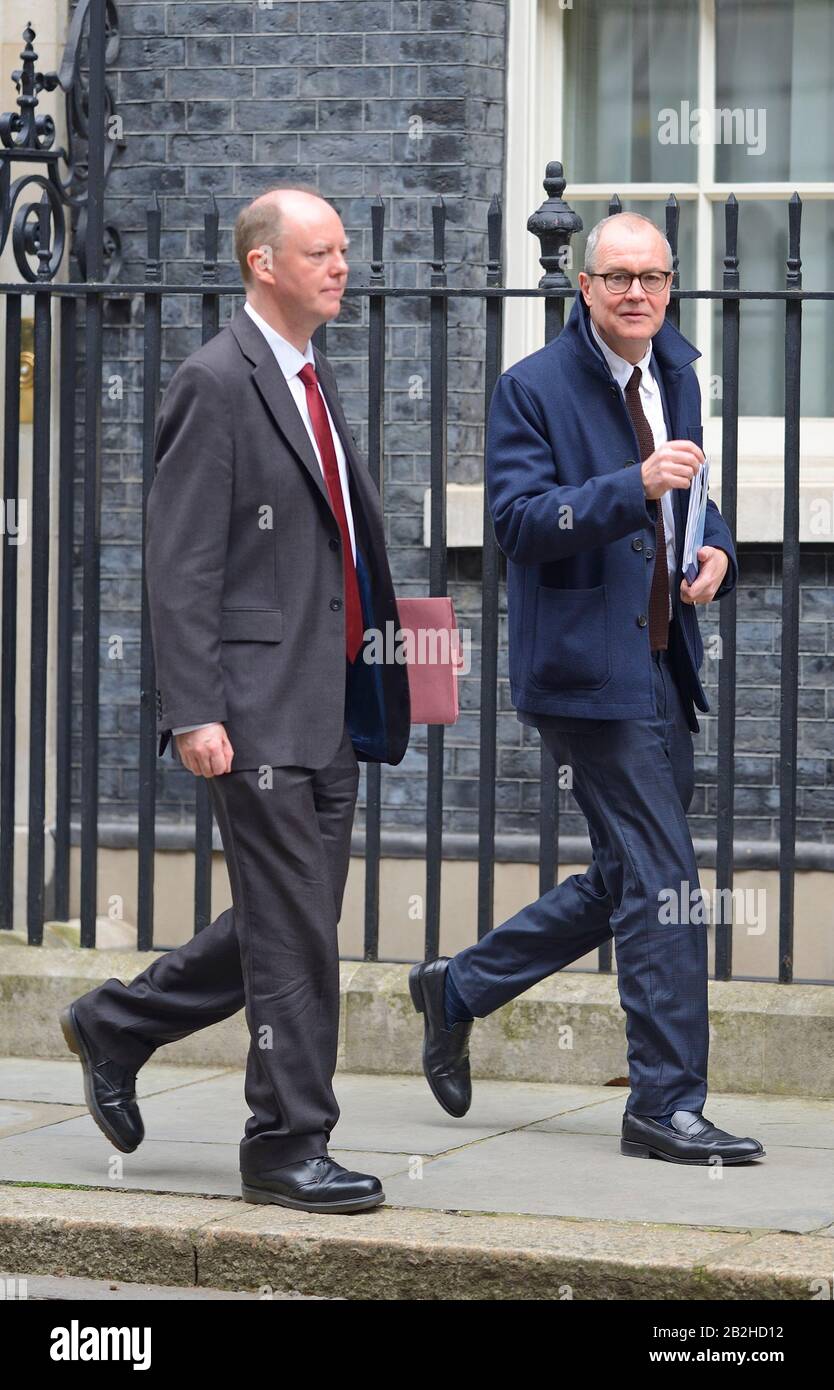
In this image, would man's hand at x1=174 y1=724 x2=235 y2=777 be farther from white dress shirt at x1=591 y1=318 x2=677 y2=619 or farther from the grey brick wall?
the grey brick wall

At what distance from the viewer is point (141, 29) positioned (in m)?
8.02

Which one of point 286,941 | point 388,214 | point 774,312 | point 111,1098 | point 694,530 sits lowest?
point 111,1098

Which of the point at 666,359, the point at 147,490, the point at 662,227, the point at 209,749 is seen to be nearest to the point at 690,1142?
the point at 209,749

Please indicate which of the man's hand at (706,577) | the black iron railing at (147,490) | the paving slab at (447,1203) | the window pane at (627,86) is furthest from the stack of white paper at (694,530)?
the window pane at (627,86)

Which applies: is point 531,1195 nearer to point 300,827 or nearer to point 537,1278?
point 537,1278

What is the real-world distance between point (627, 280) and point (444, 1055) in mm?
1947

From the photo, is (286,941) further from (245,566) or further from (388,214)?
(388,214)

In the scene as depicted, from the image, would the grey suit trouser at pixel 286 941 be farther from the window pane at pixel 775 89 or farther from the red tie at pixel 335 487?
the window pane at pixel 775 89

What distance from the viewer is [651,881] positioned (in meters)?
5.12

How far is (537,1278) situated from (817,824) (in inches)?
139

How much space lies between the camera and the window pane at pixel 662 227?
8.02m

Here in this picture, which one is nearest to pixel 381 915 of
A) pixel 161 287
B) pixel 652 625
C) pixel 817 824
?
pixel 817 824

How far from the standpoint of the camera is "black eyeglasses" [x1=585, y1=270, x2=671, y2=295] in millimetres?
5070

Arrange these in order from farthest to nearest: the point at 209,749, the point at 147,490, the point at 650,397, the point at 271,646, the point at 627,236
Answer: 1. the point at 147,490
2. the point at 650,397
3. the point at 627,236
4. the point at 271,646
5. the point at 209,749
